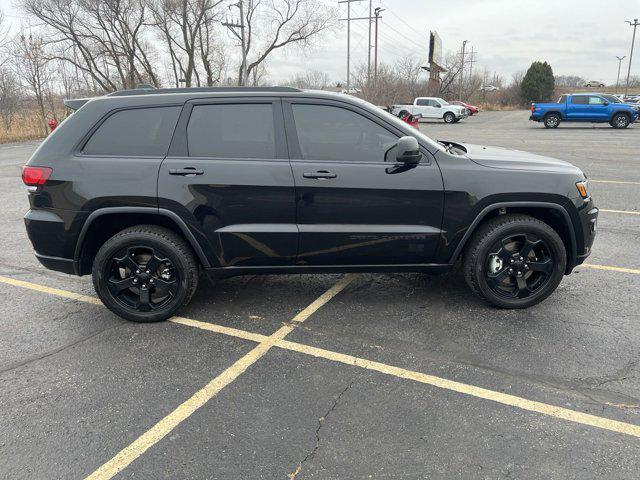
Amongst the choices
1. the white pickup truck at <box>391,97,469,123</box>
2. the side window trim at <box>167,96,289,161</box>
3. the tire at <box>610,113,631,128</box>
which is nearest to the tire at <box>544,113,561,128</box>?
the tire at <box>610,113,631,128</box>

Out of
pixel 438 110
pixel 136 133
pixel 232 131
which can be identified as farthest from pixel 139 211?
pixel 438 110

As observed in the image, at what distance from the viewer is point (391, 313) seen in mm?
3977

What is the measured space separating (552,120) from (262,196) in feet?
86.0

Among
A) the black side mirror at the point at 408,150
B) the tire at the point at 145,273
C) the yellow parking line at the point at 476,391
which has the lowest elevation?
the yellow parking line at the point at 476,391

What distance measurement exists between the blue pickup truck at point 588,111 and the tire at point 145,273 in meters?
26.2

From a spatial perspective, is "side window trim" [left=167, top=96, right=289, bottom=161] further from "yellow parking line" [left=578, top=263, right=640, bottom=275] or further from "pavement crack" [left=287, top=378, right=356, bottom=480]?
"yellow parking line" [left=578, top=263, right=640, bottom=275]

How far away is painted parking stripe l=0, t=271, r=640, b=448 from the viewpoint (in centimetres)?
254

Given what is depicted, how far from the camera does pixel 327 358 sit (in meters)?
3.30

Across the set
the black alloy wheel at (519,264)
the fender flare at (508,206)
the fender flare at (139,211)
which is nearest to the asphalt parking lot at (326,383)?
the black alloy wheel at (519,264)

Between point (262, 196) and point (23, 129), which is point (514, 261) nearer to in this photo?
point (262, 196)

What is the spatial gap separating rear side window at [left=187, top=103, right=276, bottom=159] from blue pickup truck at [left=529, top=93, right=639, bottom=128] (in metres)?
25.7

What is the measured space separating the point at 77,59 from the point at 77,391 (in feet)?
132

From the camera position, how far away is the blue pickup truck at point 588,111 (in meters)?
24.2

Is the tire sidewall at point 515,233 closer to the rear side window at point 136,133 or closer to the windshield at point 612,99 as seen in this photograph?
the rear side window at point 136,133
